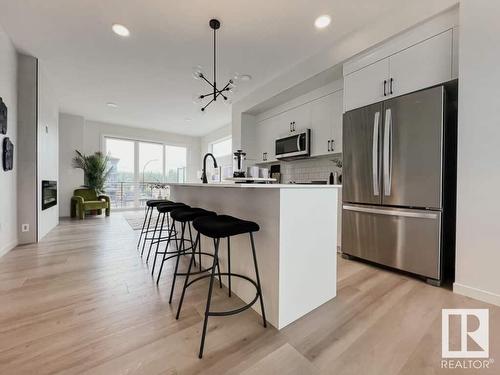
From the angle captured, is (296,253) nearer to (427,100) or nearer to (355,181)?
(355,181)

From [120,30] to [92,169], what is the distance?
184 inches

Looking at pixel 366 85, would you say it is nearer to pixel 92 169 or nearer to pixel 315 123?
pixel 315 123

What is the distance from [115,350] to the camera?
1.25 meters

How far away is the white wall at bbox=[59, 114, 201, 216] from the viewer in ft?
19.4

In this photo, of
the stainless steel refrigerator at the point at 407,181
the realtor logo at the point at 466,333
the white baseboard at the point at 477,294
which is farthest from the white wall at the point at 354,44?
the realtor logo at the point at 466,333

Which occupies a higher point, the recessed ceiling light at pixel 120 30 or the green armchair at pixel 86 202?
the recessed ceiling light at pixel 120 30

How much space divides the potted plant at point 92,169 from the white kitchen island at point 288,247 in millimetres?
5844

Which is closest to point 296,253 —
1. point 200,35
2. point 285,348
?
point 285,348

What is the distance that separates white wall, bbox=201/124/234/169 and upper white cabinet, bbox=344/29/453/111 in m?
4.22

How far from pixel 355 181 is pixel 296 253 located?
1.48m

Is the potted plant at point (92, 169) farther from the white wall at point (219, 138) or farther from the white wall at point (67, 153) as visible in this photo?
the white wall at point (219, 138)

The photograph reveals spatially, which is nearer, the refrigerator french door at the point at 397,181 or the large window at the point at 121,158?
the refrigerator french door at the point at 397,181

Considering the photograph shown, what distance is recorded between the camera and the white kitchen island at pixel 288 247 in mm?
1446

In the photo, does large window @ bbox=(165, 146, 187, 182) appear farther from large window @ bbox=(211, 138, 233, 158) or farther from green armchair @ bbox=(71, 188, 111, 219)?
green armchair @ bbox=(71, 188, 111, 219)
